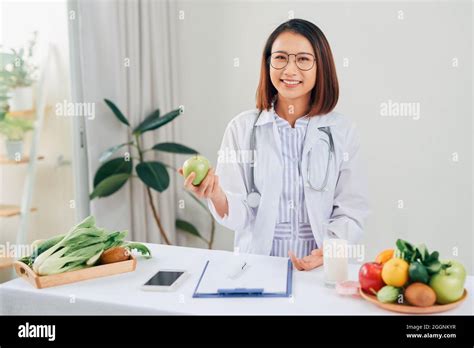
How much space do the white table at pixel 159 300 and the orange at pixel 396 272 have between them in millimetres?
81

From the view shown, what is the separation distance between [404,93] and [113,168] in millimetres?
1752

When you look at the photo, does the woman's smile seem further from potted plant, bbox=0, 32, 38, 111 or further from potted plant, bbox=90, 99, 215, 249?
potted plant, bbox=0, 32, 38, 111

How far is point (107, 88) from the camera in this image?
Answer: 3.30 metres

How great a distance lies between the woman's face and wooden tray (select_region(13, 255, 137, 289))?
2.72 ft

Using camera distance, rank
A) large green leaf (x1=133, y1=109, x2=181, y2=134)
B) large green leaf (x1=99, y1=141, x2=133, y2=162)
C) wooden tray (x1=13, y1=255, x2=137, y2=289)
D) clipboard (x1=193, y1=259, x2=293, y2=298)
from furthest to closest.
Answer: large green leaf (x1=133, y1=109, x2=181, y2=134) → large green leaf (x1=99, y1=141, x2=133, y2=162) → wooden tray (x1=13, y1=255, x2=137, y2=289) → clipboard (x1=193, y1=259, x2=293, y2=298)

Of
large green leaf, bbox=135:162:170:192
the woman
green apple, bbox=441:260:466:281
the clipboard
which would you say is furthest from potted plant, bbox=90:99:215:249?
green apple, bbox=441:260:466:281

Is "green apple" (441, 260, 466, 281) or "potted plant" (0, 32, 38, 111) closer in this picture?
"green apple" (441, 260, 466, 281)

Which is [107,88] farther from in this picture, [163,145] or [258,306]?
[258,306]

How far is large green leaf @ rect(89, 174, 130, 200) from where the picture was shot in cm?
314

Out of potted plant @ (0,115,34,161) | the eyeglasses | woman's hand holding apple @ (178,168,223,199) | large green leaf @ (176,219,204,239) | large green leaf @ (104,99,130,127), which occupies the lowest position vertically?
large green leaf @ (176,219,204,239)

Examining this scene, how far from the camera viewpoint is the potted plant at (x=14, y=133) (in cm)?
285

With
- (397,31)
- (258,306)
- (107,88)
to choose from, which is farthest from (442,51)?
(258,306)

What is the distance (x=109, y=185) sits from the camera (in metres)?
3.20
